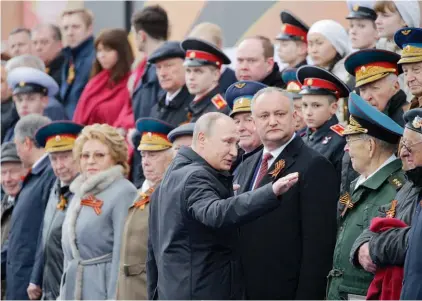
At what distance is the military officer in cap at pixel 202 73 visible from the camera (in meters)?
10.7

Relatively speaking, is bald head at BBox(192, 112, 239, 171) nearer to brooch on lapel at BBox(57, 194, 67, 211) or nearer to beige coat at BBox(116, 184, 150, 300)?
beige coat at BBox(116, 184, 150, 300)

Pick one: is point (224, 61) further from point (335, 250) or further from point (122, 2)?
point (122, 2)

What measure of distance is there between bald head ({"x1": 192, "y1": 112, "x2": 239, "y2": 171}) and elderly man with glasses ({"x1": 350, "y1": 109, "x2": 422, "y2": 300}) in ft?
3.26

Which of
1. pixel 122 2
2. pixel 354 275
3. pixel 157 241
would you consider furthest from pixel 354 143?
pixel 122 2

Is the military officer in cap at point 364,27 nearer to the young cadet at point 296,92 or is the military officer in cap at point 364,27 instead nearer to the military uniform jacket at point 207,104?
the young cadet at point 296,92

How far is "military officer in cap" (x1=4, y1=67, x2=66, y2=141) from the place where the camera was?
42.5 ft

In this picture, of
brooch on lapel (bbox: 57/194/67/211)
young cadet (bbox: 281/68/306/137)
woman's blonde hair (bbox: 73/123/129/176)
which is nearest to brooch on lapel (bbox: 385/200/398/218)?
young cadet (bbox: 281/68/306/137)

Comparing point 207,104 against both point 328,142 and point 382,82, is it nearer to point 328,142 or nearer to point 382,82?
point 328,142

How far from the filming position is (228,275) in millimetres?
8039

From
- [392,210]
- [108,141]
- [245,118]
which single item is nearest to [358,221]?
[392,210]

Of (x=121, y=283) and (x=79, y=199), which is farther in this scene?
(x=79, y=199)

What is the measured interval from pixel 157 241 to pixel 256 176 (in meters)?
0.83

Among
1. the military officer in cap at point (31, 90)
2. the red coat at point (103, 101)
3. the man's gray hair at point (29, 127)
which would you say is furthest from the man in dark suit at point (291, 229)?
the military officer in cap at point (31, 90)

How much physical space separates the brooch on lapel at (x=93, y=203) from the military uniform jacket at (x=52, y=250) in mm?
492
